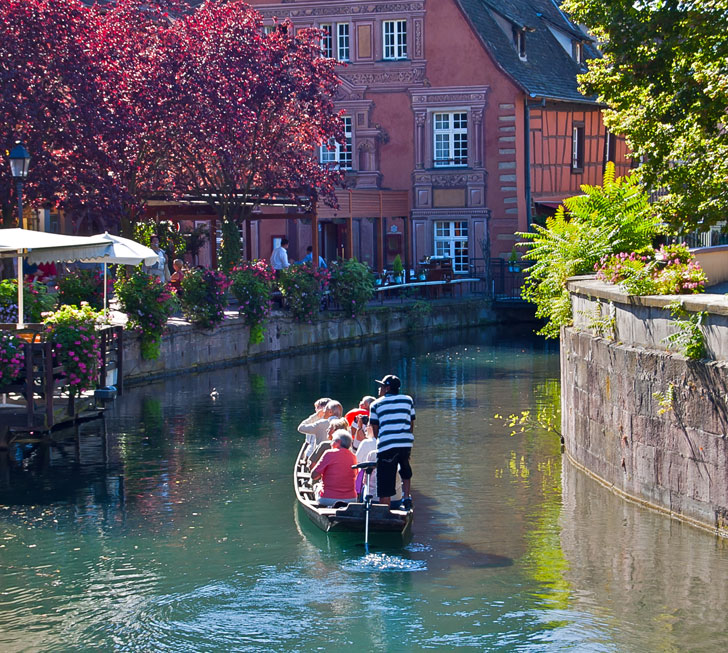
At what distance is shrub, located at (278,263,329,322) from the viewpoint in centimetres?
3438

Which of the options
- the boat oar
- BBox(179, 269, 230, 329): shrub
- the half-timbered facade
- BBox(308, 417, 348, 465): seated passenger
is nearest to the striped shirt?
the boat oar

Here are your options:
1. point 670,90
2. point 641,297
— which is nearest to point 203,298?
point 670,90

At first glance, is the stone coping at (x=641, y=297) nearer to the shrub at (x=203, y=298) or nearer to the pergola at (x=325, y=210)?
the shrub at (x=203, y=298)

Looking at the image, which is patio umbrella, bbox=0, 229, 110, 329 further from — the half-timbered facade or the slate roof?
the slate roof

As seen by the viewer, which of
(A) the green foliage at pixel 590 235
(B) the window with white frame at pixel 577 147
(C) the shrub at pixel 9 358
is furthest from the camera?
(B) the window with white frame at pixel 577 147

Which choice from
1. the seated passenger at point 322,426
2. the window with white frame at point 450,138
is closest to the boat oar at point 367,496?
the seated passenger at point 322,426

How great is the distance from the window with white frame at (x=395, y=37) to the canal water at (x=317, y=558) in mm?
26573

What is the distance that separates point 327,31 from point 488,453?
29.5 m

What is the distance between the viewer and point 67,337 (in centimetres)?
1930

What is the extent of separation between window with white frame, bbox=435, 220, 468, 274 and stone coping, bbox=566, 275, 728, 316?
27.6 m

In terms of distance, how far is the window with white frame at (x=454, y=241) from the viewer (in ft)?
152

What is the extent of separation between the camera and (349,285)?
1431 inches

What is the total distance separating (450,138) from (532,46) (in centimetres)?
582

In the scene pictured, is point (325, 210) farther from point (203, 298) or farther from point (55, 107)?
point (55, 107)
